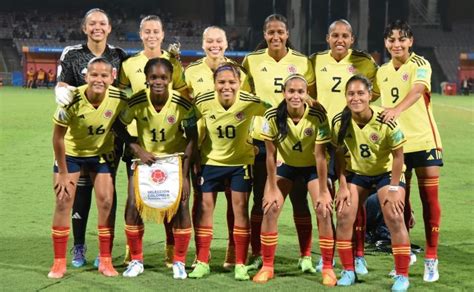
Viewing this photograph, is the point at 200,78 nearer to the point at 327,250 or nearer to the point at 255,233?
the point at 255,233

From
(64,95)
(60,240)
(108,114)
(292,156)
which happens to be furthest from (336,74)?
(60,240)

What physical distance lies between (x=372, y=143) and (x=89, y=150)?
80.9 inches

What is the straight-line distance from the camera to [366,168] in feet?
18.3

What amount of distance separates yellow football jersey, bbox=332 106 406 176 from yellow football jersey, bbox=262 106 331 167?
0.36ft

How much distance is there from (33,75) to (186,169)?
33.3 m

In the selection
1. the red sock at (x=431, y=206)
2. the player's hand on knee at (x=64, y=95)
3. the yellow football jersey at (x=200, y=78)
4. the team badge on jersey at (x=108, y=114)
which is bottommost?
the red sock at (x=431, y=206)

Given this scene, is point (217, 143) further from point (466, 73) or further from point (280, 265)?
point (466, 73)

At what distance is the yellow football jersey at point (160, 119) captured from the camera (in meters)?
5.79

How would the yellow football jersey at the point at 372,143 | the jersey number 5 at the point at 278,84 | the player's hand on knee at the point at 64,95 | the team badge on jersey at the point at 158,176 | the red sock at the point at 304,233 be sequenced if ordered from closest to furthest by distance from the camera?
the yellow football jersey at the point at 372,143 → the player's hand on knee at the point at 64,95 → the team badge on jersey at the point at 158,176 → the red sock at the point at 304,233 → the jersey number 5 at the point at 278,84

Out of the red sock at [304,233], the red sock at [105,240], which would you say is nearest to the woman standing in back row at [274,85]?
the red sock at [304,233]

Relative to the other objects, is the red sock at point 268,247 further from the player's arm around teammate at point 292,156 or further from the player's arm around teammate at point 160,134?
the player's arm around teammate at point 160,134

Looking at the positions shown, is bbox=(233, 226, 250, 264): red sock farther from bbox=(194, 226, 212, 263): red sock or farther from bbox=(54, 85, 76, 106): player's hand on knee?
bbox=(54, 85, 76, 106): player's hand on knee

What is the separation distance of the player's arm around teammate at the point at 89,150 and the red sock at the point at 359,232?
1831 millimetres

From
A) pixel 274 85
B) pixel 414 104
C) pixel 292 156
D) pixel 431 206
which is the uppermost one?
pixel 274 85
